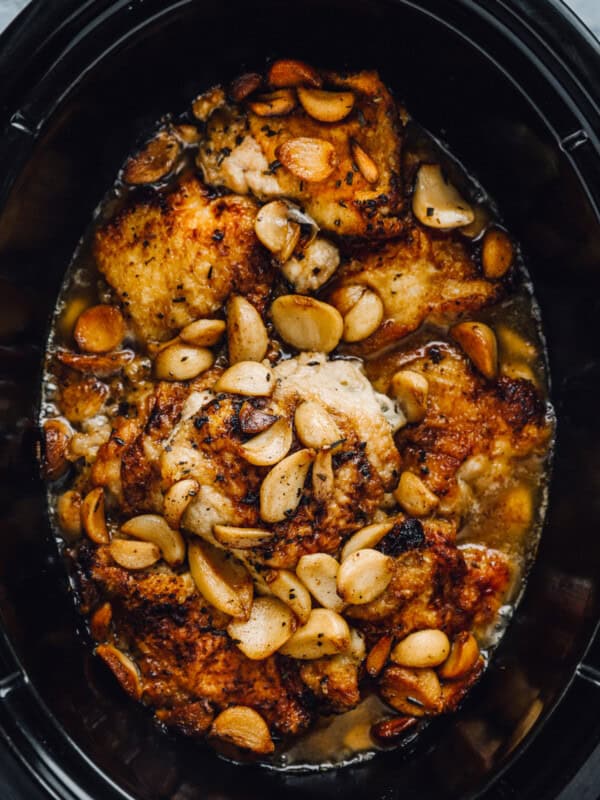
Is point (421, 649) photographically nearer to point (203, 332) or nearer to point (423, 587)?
point (423, 587)

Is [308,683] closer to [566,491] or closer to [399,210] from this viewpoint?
[566,491]

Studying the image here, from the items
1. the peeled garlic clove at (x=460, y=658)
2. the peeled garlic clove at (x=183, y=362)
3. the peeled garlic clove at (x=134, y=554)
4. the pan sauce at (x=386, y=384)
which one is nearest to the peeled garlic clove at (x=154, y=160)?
the pan sauce at (x=386, y=384)

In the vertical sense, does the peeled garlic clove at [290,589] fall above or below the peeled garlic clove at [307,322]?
below

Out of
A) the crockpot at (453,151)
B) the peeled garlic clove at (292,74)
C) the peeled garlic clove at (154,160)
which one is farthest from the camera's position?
the peeled garlic clove at (154,160)

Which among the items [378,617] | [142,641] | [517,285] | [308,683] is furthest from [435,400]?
[142,641]

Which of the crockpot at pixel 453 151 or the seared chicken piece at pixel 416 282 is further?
the seared chicken piece at pixel 416 282

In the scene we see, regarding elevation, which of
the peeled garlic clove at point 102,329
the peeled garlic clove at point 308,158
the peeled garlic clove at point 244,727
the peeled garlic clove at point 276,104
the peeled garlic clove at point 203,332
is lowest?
the peeled garlic clove at point 244,727

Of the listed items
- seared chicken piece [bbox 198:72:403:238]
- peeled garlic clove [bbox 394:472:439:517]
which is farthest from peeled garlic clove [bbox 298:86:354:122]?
peeled garlic clove [bbox 394:472:439:517]

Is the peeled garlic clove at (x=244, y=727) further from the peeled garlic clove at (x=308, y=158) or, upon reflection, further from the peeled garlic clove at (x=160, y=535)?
the peeled garlic clove at (x=308, y=158)
